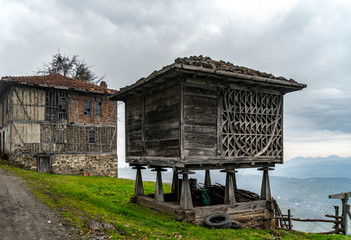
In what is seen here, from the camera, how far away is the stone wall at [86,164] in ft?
80.5

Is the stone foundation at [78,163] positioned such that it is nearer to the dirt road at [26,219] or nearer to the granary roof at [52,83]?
the granary roof at [52,83]

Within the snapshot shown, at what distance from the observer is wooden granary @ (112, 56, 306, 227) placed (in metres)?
10.2

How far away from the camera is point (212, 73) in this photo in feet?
32.7

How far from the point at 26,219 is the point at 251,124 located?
8.65m

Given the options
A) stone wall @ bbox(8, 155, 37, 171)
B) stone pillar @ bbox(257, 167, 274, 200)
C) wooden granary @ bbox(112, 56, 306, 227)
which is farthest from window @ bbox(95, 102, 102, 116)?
stone pillar @ bbox(257, 167, 274, 200)

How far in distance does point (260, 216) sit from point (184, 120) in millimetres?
Result: 5811

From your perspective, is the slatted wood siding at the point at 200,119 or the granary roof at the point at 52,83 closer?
the slatted wood siding at the point at 200,119

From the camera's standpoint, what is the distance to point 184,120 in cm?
1011

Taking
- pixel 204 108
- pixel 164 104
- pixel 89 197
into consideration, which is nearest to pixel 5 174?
pixel 89 197

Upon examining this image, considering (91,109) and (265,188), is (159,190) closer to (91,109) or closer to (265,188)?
(265,188)

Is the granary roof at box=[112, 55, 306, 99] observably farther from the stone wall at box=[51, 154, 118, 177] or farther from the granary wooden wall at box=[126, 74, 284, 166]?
the stone wall at box=[51, 154, 118, 177]

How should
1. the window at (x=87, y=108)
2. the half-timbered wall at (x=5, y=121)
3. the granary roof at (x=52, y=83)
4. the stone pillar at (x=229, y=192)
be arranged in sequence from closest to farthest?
1. the stone pillar at (x=229, y=192)
2. the granary roof at (x=52, y=83)
3. the half-timbered wall at (x=5, y=121)
4. the window at (x=87, y=108)

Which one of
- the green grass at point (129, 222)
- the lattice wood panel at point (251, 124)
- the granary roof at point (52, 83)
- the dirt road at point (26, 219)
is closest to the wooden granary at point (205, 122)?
the lattice wood panel at point (251, 124)

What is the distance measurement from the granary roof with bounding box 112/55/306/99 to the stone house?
1385 cm
